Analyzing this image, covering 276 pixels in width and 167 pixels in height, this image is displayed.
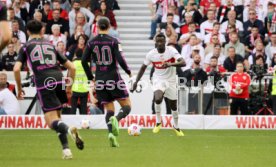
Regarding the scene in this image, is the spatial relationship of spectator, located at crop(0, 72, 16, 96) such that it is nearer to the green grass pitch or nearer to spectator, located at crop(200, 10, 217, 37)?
the green grass pitch

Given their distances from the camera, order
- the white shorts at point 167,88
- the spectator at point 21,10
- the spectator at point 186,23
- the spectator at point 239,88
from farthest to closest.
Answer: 1. the spectator at point 21,10
2. the spectator at point 186,23
3. the spectator at point 239,88
4. the white shorts at point 167,88

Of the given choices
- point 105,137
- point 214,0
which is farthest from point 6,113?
point 214,0

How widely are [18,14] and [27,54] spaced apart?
1467 centimetres

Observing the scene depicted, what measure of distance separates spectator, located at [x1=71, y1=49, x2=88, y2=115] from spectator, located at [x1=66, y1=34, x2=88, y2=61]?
0.66 meters

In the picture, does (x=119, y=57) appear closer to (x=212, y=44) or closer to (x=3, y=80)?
(x=3, y=80)

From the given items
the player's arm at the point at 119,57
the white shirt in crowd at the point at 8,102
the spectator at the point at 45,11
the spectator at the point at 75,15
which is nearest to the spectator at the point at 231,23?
the spectator at the point at 75,15

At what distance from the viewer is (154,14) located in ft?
101

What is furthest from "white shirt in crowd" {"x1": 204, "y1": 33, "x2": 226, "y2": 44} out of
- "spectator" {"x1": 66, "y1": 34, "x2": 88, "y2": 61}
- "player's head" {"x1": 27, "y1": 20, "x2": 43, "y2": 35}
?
"player's head" {"x1": 27, "y1": 20, "x2": 43, "y2": 35}

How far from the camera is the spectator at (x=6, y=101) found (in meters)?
24.9

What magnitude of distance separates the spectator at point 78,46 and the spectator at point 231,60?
158 inches

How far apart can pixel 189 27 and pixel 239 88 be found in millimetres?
4024

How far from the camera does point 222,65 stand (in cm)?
2708

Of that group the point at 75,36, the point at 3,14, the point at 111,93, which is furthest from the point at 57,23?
the point at 3,14

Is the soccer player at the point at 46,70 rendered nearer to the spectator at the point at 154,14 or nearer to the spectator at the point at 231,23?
the spectator at the point at 231,23
